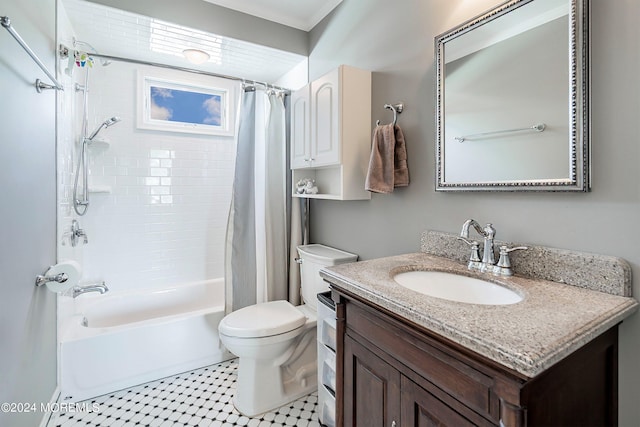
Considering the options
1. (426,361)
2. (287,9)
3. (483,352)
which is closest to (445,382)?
(426,361)

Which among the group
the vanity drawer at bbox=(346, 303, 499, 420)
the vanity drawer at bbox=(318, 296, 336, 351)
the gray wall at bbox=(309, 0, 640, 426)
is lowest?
the vanity drawer at bbox=(318, 296, 336, 351)

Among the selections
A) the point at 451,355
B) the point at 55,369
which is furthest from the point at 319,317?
the point at 55,369

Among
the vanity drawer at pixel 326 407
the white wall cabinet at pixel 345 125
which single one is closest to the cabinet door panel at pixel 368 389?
the vanity drawer at pixel 326 407

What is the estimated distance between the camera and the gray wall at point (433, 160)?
2.89 ft

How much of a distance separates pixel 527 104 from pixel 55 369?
2.65m

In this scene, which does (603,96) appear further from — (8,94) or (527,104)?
(8,94)

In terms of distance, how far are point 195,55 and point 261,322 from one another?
204 centimetres

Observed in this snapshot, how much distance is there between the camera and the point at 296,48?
2.48 m

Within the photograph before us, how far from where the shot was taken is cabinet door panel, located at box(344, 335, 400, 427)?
939 millimetres

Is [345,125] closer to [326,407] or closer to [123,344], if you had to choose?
[326,407]

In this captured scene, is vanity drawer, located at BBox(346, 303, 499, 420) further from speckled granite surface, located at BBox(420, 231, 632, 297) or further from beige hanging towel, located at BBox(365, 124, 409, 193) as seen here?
beige hanging towel, located at BBox(365, 124, 409, 193)

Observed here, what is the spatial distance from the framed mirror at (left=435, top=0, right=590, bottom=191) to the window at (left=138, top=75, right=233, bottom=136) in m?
2.17

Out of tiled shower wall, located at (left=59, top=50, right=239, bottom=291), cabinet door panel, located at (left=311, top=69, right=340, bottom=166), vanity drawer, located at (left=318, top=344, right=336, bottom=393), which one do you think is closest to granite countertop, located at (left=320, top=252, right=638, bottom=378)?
vanity drawer, located at (left=318, top=344, right=336, bottom=393)

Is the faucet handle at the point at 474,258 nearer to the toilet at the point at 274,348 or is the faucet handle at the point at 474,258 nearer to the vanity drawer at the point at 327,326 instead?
the vanity drawer at the point at 327,326
